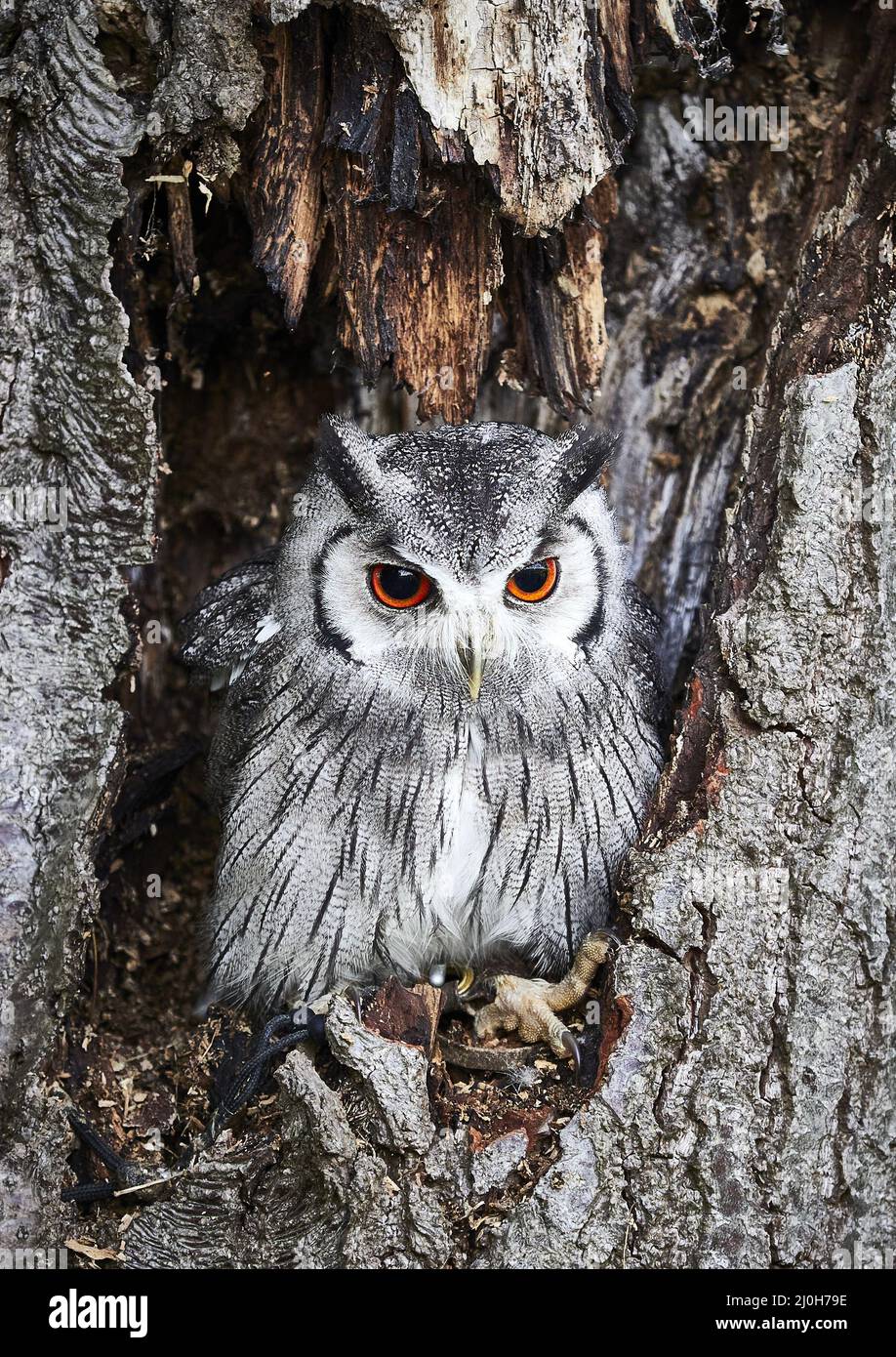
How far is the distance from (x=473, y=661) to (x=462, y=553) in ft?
0.65

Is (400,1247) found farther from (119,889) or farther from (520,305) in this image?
(520,305)

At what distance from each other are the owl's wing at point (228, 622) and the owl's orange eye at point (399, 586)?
424 millimetres

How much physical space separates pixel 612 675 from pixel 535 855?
1.33ft

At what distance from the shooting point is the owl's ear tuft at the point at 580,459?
2.42 meters

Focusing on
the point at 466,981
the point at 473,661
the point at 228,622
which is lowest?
the point at 466,981

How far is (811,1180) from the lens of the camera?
7.20 feet

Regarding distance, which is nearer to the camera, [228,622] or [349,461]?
[349,461]

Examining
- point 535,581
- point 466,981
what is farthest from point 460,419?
point 466,981

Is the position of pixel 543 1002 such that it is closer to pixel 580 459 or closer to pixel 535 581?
pixel 535 581

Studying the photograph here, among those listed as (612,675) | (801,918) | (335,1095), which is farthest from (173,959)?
(801,918)

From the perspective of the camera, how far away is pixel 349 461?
7.97 feet

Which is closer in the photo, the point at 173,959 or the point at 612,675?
the point at 612,675

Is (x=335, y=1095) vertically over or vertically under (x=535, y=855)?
under

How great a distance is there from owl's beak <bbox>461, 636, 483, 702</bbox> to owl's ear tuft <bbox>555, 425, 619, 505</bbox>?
360 mm
